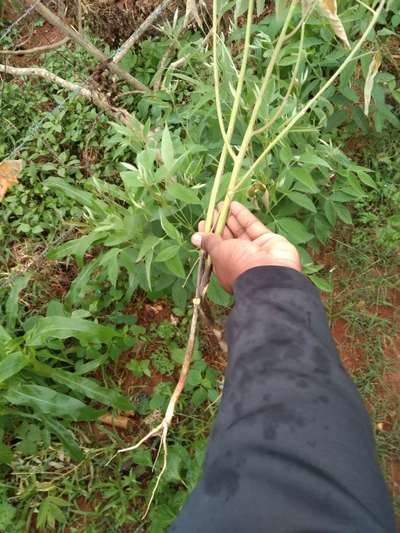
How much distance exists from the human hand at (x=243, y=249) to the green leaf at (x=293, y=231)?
0.29 meters

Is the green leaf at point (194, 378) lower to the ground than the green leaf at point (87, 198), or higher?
lower

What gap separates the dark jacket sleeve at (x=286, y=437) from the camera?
33.4 inches

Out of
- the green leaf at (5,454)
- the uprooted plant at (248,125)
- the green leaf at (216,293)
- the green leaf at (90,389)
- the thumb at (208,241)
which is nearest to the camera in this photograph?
the uprooted plant at (248,125)

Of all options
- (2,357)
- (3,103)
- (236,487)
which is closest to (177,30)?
(3,103)

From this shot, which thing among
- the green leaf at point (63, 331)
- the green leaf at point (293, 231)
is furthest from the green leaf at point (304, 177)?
the green leaf at point (63, 331)

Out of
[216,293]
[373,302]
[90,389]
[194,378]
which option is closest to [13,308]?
[90,389]

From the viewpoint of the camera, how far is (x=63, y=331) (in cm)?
181

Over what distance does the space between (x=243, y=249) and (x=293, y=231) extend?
1.54 feet

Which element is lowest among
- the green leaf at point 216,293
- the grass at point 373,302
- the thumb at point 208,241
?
the grass at point 373,302

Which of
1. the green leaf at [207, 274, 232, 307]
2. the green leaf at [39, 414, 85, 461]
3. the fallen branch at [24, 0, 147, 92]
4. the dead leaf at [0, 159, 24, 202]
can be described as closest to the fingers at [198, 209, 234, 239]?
the green leaf at [207, 274, 232, 307]

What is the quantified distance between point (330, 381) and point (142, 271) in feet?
2.91

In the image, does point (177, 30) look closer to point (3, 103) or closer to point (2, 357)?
point (3, 103)

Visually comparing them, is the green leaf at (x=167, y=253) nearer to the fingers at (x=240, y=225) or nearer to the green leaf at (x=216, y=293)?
the fingers at (x=240, y=225)

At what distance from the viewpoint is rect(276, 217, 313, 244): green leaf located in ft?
5.61
